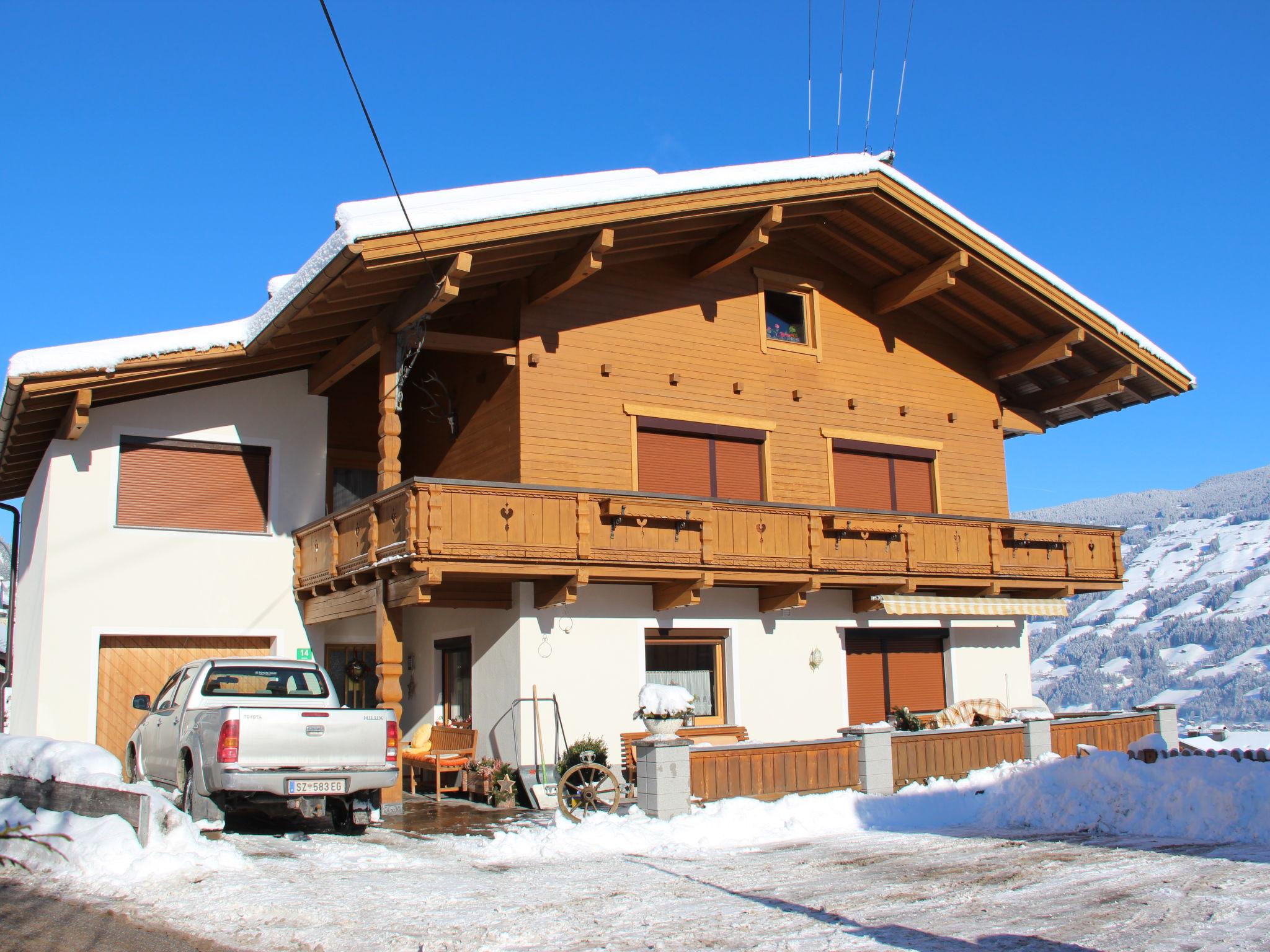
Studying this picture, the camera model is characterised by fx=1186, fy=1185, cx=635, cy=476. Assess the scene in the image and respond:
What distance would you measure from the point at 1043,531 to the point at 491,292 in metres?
10.3

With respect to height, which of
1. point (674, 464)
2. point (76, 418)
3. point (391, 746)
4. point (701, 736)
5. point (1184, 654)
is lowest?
point (701, 736)

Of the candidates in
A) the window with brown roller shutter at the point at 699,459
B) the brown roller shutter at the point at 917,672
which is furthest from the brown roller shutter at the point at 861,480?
the brown roller shutter at the point at 917,672

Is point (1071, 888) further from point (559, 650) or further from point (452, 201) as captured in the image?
point (452, 201)

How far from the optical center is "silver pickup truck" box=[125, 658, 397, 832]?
10844 mm

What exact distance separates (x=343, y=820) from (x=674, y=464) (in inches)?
314

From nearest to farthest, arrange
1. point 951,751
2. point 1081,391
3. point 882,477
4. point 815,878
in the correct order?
point 815,878 < point 951,751 < point 882,477 < point 1081,391

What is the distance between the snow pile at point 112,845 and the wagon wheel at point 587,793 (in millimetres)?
4374

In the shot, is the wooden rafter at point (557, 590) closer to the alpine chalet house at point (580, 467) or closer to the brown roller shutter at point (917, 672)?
the alpine chalet house at point (580, 467)

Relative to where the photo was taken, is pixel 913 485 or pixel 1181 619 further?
pixel 1181 619

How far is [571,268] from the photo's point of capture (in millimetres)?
16203

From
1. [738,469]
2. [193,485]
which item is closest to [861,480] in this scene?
[738,469]

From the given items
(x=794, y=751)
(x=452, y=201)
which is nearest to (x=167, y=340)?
(x=452, y=201)

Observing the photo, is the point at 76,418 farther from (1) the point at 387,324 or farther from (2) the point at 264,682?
(2) the point at 264,682

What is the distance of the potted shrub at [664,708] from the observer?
14328mm
